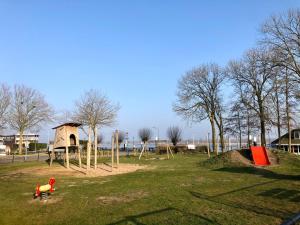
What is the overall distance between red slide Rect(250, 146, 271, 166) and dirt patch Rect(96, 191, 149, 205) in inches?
526

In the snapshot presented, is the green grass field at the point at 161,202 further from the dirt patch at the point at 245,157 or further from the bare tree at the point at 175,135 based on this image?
the bare tree at the point at 175,135

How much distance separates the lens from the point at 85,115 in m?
53.1

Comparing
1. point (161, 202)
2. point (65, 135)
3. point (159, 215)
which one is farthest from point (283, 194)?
point (65, 135)

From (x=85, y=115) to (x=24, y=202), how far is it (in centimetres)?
4175

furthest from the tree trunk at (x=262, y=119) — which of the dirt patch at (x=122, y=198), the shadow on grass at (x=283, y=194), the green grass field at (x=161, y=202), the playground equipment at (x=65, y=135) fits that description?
the dirt patch at (x=122, y=198)

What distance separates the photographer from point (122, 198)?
464 inches

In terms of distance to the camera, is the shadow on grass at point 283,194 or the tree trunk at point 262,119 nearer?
the shadow on grass at point 283,194

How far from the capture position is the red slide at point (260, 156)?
932 inches

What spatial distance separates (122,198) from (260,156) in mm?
15444

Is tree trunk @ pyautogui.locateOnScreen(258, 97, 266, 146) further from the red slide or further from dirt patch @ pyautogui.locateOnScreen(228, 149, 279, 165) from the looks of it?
the red slide

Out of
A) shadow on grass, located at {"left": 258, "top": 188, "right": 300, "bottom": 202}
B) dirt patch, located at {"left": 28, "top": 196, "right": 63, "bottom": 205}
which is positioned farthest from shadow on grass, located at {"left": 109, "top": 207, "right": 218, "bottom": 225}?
dirt patch, located at {"left": 28, "top": 196, "right": 63, "bottom": 205}

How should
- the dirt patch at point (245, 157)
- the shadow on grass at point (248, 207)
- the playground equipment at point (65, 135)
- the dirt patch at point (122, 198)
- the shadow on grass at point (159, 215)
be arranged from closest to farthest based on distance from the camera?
the shadow on grass at point (159, 215)
the shadow on grass at point (248, 207)
the dirt patch at point (122, 198)
the dirt patch at point (245, 157)
the playground equipment at point (65, 135)

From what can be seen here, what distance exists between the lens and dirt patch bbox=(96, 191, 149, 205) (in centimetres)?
1130

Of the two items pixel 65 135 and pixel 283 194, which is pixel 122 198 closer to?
pixel 283 194
